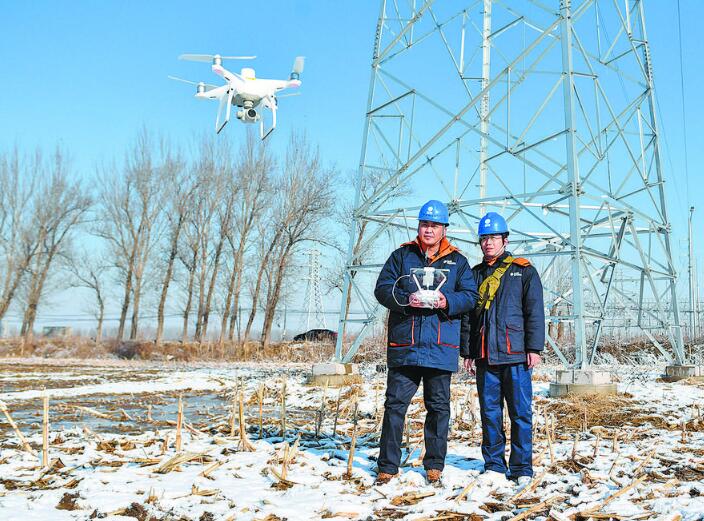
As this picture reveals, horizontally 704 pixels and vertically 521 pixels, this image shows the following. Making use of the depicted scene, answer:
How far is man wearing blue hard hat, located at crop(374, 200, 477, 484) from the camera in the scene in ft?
12.9

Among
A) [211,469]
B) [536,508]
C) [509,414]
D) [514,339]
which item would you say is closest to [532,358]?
[514,339]

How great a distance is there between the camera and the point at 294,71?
16.1m

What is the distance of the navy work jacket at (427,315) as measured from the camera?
155 inches

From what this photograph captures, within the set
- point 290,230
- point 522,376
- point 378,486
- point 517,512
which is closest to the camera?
point 517,512

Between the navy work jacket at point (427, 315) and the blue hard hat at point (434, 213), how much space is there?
0.65 ft

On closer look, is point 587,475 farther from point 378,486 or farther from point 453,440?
point 453,440

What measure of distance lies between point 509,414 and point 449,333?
70 centimetres

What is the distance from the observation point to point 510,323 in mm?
4172

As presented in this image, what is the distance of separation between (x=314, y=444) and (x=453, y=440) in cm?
119

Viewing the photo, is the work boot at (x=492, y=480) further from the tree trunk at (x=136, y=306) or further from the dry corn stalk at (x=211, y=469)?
the tree trunk at (x=136, y=306)

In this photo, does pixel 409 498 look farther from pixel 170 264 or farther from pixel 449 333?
pixel 170 264

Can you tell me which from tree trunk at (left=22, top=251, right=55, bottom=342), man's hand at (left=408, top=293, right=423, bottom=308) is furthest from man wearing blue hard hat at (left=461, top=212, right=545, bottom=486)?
tree trunk at (left=22, top=251, right=55, bottom=342)

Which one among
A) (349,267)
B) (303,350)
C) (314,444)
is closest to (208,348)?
(303,350)

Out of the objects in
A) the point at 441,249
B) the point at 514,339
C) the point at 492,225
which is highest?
the point at 492,225
